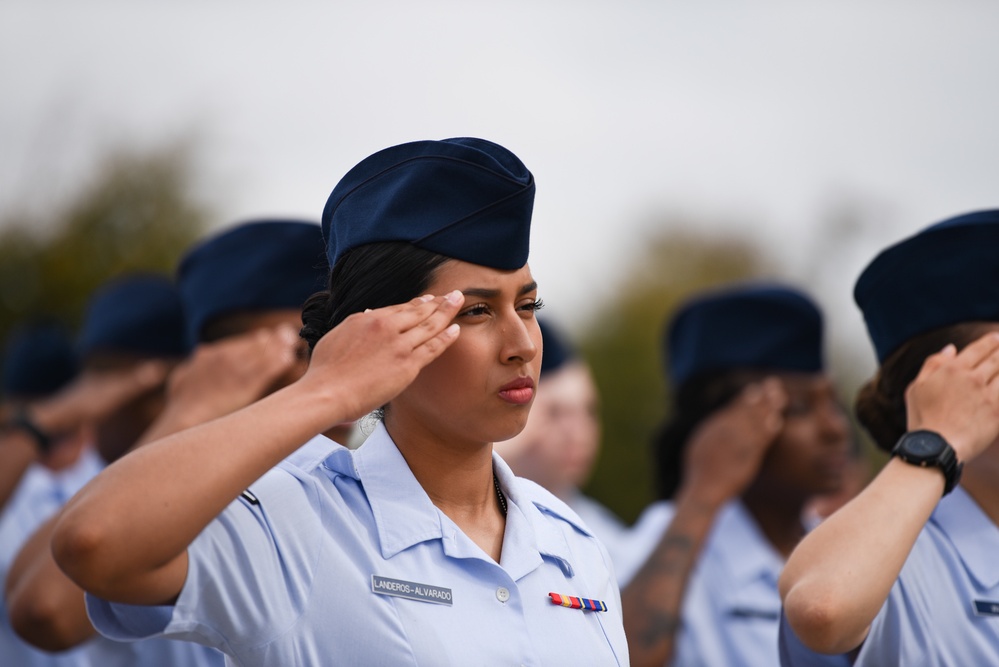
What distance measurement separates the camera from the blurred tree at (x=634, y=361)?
16.5 m

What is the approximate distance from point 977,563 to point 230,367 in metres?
2.39

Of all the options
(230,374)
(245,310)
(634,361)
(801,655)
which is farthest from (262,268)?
(634,361)

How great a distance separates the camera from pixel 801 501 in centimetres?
557

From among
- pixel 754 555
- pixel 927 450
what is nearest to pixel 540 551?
pixel 927 450

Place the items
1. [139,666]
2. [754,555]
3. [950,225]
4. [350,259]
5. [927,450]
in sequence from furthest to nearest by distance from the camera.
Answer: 1. [754,555]
2. [139,666]
3. [950,225]
4. [927,450]
5. [350,259]

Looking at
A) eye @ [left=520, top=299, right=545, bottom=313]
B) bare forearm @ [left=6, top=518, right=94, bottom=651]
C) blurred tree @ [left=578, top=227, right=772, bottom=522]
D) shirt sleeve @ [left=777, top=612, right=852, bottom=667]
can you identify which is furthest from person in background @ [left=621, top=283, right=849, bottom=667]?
blurred tree @ [left=578, top=227, right=772, bottom=522]

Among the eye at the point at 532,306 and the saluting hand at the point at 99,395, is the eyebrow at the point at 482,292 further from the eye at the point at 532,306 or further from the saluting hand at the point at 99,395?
the saluting hand at the point at 99,395

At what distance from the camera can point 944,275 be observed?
11.9 ft

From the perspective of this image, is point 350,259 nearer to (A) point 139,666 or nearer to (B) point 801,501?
(A) point 139,666

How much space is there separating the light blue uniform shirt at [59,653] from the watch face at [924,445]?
7.38 ft

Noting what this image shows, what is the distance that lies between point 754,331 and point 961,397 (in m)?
2.33

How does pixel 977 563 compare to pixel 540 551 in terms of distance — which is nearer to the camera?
pixel 540 551

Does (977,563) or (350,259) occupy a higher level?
(350,259)

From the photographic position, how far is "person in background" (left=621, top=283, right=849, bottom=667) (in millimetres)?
5160
